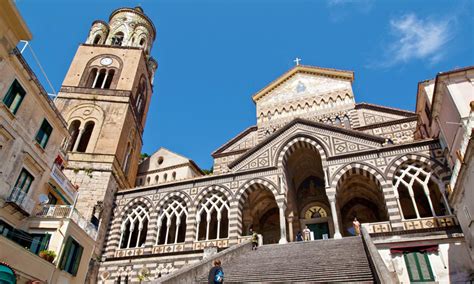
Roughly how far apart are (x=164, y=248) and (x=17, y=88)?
11.7 m

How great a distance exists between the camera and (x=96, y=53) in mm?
29984

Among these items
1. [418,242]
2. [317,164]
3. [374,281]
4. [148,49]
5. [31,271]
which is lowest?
[374,281]

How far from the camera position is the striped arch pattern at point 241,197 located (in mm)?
18781

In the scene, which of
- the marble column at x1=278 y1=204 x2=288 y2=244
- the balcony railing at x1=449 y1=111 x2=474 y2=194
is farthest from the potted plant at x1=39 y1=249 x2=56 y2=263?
the balcony railing at x1=449 y1=111 x2=474 y2=194

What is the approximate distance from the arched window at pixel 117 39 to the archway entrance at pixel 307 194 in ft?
73.8

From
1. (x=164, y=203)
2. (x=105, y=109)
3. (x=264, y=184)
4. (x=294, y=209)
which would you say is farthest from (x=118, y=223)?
(x=294, y=209)

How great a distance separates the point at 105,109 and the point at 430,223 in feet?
77.6

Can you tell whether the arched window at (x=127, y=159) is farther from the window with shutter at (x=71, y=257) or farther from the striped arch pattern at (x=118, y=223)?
the window with shutter at (x=71, y=257)

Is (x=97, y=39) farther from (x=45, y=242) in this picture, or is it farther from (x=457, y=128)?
(x=457, y=128)

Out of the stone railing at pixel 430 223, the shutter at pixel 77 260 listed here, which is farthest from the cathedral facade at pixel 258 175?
the shutter at pixel 77 260

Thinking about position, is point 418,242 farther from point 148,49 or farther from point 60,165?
point 148,49

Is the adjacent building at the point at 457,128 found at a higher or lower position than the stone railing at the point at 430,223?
higher

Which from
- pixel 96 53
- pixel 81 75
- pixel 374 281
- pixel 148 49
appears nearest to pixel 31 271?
pixel 374 281

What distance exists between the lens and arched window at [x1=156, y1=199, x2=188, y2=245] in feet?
67.3
